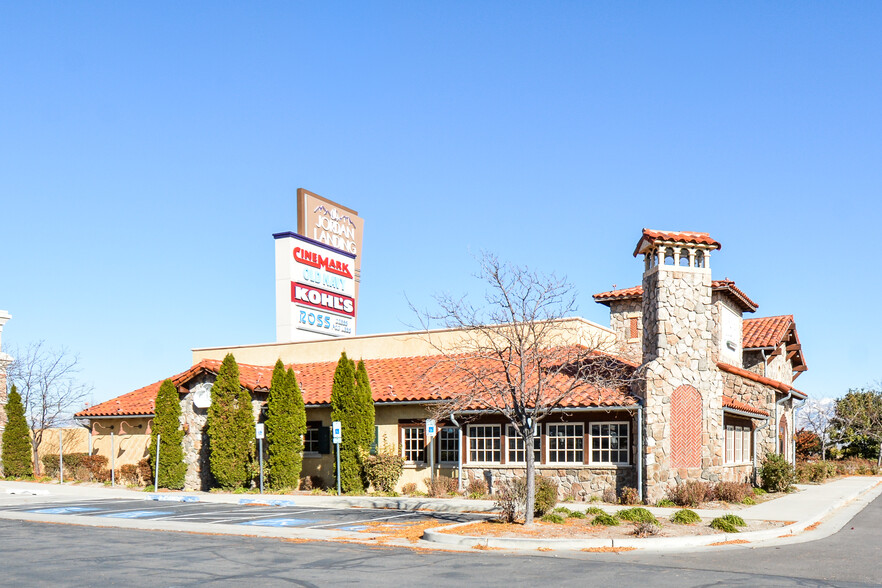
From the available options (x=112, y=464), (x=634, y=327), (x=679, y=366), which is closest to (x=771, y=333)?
(x=634, y=327)

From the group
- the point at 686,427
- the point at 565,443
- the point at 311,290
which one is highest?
the point at 311,290

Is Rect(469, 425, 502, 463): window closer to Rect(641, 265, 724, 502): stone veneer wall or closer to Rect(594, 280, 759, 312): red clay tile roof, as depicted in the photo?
Rect(641, 265, 724, 502): stone veneer wall

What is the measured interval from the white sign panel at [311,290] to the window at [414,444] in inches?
348

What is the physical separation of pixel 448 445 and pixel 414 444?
4.60 ft

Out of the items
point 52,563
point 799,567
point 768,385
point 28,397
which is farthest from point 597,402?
point 28,397

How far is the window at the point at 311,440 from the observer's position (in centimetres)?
3123

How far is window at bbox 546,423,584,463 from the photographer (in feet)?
84.9

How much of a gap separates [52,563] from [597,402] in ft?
50.6

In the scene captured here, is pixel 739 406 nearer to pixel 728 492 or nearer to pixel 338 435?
pixel 728 492

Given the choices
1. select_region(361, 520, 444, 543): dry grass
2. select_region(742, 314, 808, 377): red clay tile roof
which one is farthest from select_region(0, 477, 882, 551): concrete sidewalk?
select_region(742, 314, 808, 377): red clay tile roof

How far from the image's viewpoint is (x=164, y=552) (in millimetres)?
15125

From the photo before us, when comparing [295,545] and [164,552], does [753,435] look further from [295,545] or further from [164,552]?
[164,552]

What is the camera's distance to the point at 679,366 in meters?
24.4

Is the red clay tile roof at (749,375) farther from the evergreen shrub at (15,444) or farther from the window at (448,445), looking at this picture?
the evergreen shrub at (15,444)
